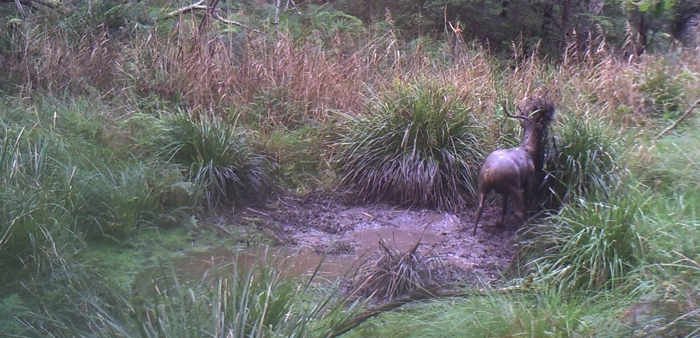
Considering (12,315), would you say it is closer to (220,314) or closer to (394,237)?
(220,314)

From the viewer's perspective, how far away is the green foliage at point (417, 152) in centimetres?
842

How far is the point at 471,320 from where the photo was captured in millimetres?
4602

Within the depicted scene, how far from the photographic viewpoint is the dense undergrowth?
436 centimetres

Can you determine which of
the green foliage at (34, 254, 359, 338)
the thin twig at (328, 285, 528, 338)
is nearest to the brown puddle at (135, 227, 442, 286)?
the thin twig at (328, 285, 528, 338)

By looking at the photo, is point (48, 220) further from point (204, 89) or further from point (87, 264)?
point (204, 89)

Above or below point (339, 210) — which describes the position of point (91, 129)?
above

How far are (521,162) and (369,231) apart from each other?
170 cm

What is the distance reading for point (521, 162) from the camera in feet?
23.6

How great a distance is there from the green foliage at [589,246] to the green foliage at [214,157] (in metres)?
3.17

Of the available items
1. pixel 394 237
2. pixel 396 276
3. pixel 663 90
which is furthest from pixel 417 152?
pixel 663 90

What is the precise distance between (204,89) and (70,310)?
5717 mm

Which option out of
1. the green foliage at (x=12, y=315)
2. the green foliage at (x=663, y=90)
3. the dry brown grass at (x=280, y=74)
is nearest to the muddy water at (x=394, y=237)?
the dry brown grass at (x=280, y=74)

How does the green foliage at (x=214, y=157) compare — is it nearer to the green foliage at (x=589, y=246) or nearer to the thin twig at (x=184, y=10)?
the green foliage at (x=589, y=246)

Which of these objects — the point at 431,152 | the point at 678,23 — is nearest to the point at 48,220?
the point at 431,152
